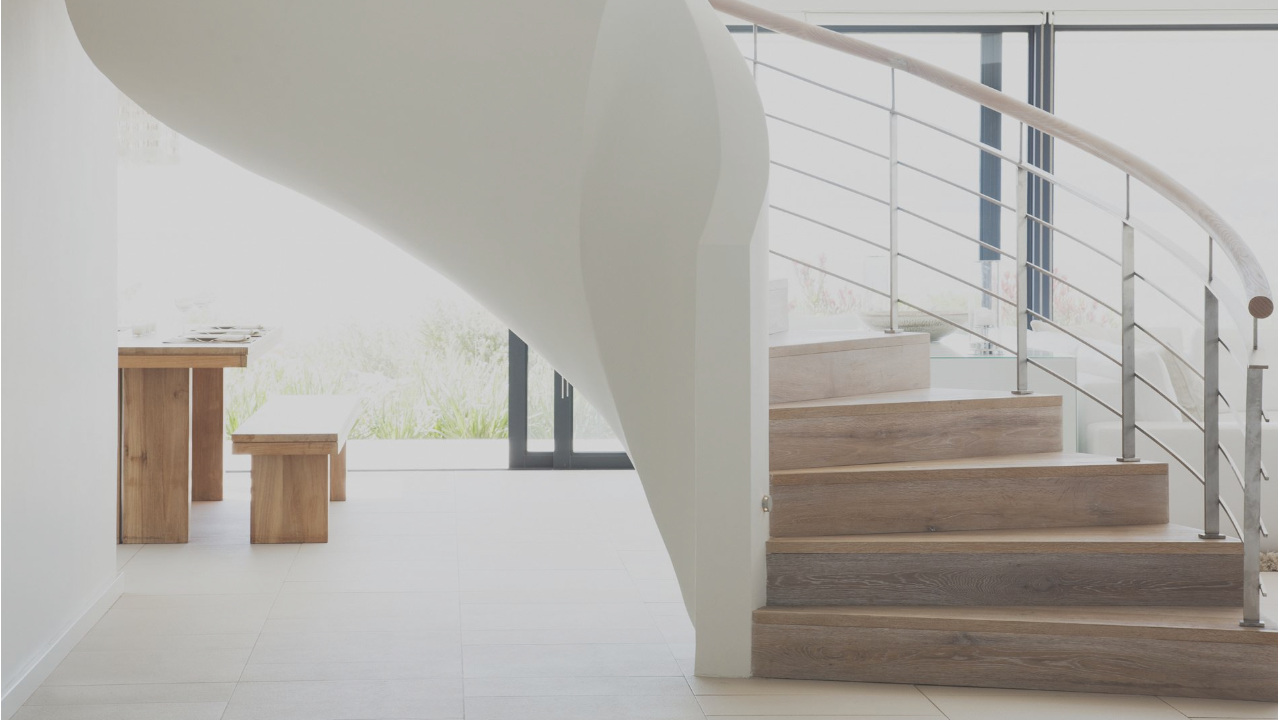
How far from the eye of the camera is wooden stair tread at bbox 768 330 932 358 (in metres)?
3.54

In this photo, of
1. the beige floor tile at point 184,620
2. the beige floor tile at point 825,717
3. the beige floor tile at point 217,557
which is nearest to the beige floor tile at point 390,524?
the beige floor tile at point 217,557

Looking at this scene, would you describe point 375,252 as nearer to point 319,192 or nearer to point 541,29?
point 319,192

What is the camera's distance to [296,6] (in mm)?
2547

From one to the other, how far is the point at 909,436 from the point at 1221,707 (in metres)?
1.11

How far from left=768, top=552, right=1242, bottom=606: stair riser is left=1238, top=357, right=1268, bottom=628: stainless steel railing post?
0.19 m

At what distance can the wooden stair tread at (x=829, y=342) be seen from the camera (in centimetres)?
354

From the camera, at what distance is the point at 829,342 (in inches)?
141

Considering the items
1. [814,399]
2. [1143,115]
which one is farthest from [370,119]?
[1143,115]

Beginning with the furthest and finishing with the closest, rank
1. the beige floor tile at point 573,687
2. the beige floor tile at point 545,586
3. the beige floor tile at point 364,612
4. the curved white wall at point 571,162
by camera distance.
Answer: the beige floor tile at point 545,586 < the beige floor tile at point 364,612 < the beige floor tile at point 573,687 < the curved white wall at point 571,162

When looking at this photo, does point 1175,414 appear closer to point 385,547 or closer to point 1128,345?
point 1128,345

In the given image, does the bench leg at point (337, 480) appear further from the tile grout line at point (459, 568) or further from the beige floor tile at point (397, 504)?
the tile grout line at point (459, 568)

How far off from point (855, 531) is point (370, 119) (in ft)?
5.90

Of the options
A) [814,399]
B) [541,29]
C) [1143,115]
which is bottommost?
[814,399]

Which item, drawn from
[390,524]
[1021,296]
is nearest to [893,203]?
[1021,296]
